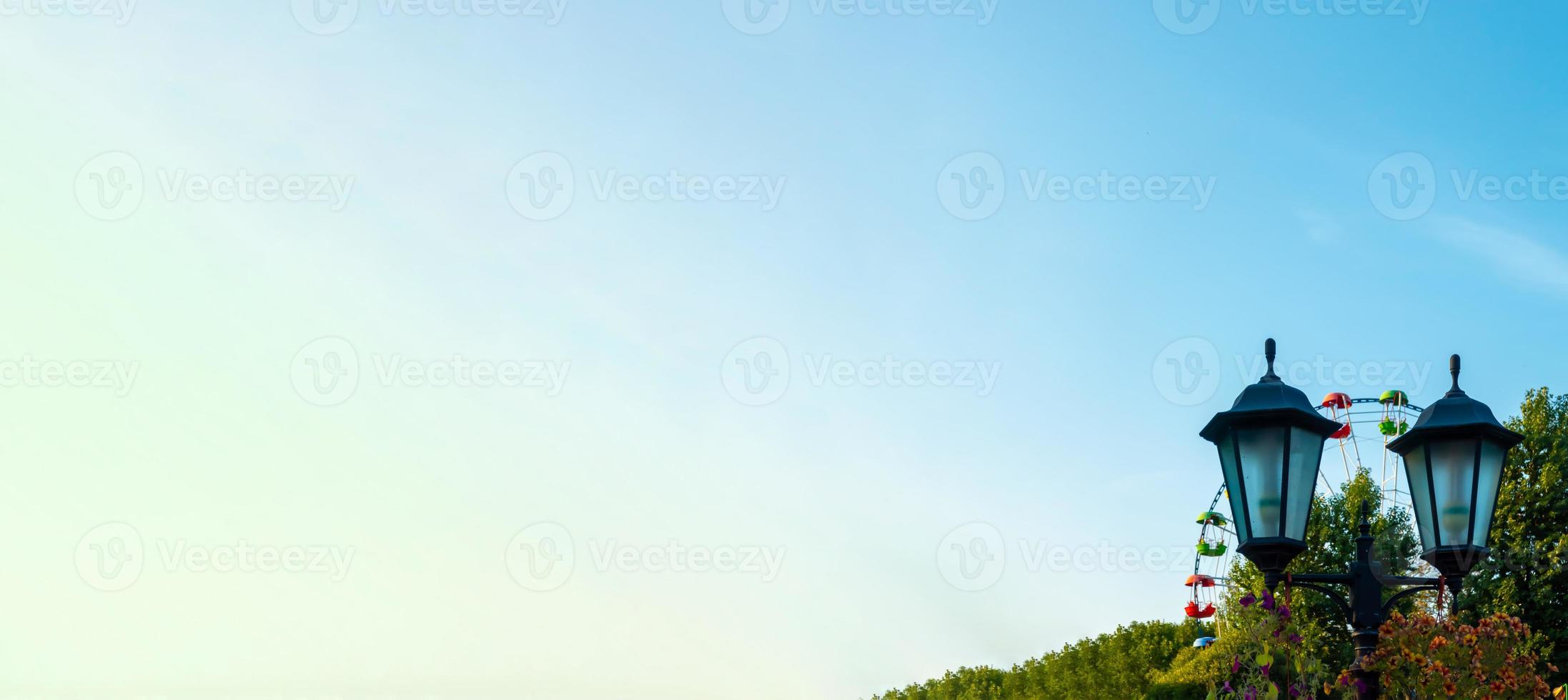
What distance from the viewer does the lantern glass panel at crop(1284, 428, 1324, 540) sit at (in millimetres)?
7133

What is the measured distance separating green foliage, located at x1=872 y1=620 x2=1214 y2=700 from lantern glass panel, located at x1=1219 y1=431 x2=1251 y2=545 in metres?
37.6

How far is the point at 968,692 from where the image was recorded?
57594mm

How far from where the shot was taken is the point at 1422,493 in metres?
7.83

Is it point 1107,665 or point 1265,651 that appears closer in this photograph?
point 1265,651

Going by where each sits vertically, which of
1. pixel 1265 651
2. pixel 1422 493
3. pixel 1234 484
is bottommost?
pixel 1265 651

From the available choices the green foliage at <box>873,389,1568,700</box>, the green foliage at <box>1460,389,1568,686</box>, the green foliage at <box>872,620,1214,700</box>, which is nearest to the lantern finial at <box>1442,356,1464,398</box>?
the green foliage at <box>873,389,1568,700</box>

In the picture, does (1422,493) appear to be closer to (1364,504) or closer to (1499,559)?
(1364,504)

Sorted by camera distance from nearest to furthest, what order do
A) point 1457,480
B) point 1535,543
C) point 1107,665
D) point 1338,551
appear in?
point 1457,480, point 1535,543, point 1338,551, point 1107,665

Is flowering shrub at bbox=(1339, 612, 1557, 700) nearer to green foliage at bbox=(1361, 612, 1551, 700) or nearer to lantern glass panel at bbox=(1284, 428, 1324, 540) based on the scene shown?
green foliage at bbox=(1361, 612, 1551, 700)

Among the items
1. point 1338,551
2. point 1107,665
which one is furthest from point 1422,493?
point 1107,665

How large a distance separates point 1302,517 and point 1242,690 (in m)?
0.98

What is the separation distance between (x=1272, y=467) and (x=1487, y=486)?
1558mm

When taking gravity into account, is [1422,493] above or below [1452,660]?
above

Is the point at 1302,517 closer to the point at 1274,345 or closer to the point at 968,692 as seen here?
the point at 1274,345
